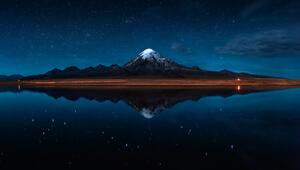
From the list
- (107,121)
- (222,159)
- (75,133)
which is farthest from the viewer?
(107,121)

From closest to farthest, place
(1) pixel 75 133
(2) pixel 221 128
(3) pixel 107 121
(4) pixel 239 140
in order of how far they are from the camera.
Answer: (4) pixel 239 140 → (1) pixel 75 133 → (2) pixel 221 128 → (3) pixel 107 121

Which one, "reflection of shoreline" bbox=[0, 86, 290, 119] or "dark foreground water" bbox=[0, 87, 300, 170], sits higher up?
"reflection of shoreline" bbox=[0, 86, 290, 119]

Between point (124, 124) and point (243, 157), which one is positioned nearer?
point (243, 157)

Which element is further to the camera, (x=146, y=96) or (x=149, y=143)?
(x=146, y=96)

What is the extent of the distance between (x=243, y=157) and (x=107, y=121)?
15.0m

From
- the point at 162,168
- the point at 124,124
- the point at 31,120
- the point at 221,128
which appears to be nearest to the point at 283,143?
the point at 221,128

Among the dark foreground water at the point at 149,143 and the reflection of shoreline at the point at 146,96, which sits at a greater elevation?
the reflection of shoreline at the point at 146,96

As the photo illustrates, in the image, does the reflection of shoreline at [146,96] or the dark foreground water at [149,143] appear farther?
the reflection of shoreline at [146,96]

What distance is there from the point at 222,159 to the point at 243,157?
3.69ft

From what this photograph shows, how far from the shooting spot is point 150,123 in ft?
89.1

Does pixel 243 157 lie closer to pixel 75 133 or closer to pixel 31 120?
pixel 75 133

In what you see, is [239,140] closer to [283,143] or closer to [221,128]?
[283,143]

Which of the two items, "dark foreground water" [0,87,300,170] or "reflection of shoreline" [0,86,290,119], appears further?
"reflection of shoreline" [0,86,290,119]

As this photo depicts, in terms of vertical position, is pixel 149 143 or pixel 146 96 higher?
pixel 146 96
